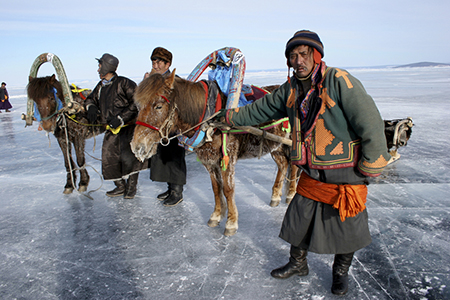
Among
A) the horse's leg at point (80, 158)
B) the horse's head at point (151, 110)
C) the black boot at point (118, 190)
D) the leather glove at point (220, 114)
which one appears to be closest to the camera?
the horse's head at point (151, 110)

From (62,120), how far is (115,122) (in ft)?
3.46

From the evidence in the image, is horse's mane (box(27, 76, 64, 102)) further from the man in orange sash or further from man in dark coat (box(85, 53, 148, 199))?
the man in orange sash

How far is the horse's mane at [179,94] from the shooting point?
258 centimetres

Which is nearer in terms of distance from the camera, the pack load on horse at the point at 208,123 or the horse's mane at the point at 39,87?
the pack load on horse at the point at 208,123

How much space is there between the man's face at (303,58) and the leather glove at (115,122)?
2743mm

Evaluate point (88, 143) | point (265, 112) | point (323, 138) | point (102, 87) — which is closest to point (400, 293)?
point (323, 138)

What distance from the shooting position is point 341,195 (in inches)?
76.9

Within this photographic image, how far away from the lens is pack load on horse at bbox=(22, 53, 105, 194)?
13.6ft

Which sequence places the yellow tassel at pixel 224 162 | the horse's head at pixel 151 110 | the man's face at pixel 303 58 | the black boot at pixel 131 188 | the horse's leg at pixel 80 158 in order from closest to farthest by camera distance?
the man's face at pixel 303 58
the horse's head at pixel 151 110
the yellow tassel at pixel 224 162
the black boot at pixel 131 188
the horse's leg at pixel 80 158

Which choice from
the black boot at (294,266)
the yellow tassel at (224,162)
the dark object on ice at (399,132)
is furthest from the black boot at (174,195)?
the dark object on ice at (399,132)

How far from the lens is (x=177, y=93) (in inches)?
108

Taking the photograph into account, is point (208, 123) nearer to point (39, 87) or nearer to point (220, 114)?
point (220, 114)

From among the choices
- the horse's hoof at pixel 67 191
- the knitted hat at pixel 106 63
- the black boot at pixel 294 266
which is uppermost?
the knitted hat at pixel 106 63

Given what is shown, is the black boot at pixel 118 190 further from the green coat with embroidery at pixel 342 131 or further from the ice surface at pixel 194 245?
the green coat with embroidery at pixel 342 131
